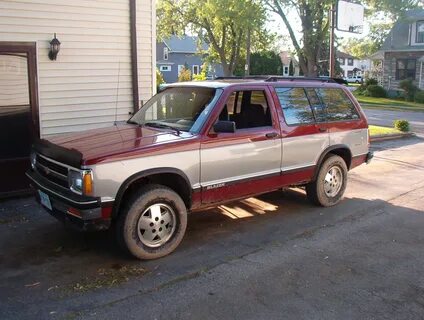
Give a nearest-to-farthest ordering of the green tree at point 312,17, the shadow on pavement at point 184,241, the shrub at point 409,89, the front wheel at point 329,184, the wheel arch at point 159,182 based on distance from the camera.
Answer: the shadow on pavement at point 184,241
the wheel arch at point 159,182
the front wheel at point 329,184
the green tree at point 312,17
the shrub at point 409,89

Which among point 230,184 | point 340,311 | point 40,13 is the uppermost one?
point 40,13

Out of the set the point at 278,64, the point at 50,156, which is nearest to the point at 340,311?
the point at 50,156

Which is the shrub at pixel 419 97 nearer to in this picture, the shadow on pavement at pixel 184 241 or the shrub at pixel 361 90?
the shrub at pixel 361 90

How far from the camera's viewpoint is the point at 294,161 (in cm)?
657

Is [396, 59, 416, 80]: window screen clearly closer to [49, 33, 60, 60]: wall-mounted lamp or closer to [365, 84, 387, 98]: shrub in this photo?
[365, 84, 387, 98]: shrub

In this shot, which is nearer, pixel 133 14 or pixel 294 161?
pixel 294 161

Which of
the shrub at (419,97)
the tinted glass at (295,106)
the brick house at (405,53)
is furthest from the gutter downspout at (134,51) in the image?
the brick house at (405,53)

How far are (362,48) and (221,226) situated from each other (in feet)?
159

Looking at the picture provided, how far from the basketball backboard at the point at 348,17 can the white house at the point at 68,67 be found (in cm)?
692

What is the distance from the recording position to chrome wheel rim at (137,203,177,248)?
202 inches

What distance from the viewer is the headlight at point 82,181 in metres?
4.67

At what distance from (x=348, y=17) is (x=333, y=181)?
27.6 ft

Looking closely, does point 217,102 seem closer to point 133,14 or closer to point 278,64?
point 133,14

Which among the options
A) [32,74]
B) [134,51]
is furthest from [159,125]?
[134,51]
